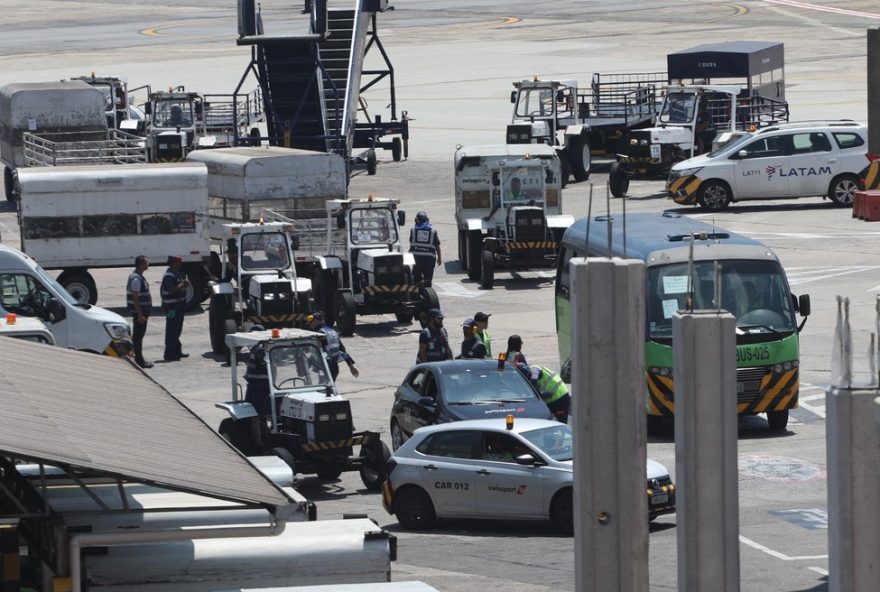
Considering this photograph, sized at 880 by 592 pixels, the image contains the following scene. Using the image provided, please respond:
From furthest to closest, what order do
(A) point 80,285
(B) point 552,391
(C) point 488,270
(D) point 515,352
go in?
(C) point 488,270 < (A) point 80,285 < (D) point 515,352 < (B) point 552,391

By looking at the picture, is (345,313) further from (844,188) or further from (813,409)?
(844,188)

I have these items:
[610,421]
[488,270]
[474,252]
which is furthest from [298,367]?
[474,252]

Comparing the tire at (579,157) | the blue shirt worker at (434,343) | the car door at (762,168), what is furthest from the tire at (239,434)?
the tire at (579,157)

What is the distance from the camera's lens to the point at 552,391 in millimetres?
21844

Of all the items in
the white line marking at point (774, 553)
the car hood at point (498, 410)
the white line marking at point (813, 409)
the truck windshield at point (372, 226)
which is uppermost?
the truck windshield at point (372, 226)

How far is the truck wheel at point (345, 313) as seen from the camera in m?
29.2

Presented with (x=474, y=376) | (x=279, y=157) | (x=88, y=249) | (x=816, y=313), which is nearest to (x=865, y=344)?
(x=816, y=313)

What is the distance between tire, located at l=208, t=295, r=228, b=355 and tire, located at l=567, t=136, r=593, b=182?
18.9 metres

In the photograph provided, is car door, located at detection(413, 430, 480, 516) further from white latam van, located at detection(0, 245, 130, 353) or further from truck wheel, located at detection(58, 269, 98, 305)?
Answer: truck wheel, located at detection(58, 269, 98, 305)

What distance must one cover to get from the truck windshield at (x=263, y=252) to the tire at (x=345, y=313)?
3.67 feet

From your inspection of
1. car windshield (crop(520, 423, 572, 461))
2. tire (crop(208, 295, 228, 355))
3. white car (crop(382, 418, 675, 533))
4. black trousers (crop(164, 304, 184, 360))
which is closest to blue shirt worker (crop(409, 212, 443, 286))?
tire (crop(208, 295, 228, 355))

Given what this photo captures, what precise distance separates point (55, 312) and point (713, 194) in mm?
17942

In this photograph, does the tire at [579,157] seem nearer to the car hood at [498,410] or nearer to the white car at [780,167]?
the white car at [780,167]

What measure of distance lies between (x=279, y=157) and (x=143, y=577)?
2264 centimetres
